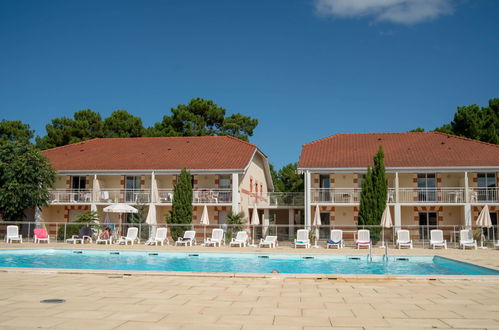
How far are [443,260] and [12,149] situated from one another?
23033mm

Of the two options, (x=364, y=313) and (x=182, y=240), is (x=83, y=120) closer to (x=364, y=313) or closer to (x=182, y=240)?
(x=182, y=240)

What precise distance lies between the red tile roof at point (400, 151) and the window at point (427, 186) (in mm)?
1282

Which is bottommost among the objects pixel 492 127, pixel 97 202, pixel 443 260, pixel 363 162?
pixel 443 260

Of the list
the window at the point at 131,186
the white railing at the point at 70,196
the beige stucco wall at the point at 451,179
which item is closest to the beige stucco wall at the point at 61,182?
the white railing at the point at 70,196

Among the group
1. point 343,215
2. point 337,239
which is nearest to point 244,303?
point 337,239

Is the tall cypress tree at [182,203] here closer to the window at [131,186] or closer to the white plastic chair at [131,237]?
the white plastic chair at [131,237]

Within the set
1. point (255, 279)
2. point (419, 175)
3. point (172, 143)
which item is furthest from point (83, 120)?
point (255, 279)

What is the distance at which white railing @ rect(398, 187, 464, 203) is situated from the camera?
92.0 ft

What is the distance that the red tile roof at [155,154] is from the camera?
99.9 ft

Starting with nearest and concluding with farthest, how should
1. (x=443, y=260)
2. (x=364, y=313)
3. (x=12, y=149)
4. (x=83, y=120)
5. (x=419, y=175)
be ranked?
1. (x=364, y=313)
2. (x=443, y=260)
3. (x=12, y=149)
4. (x=419, y=175)
5. (x=83, y=120)

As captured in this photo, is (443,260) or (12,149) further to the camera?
(12,149)

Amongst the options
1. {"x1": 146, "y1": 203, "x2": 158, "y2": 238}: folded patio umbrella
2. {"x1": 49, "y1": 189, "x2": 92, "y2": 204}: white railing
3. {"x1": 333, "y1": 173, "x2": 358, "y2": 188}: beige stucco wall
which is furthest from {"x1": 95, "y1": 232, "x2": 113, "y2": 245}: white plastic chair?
{"x1": 333, "y1": 173, "x2": 358, "y2": 188}: beige stucco wall

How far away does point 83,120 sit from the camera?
43.9m

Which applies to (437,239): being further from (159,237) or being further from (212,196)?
(159,237)
